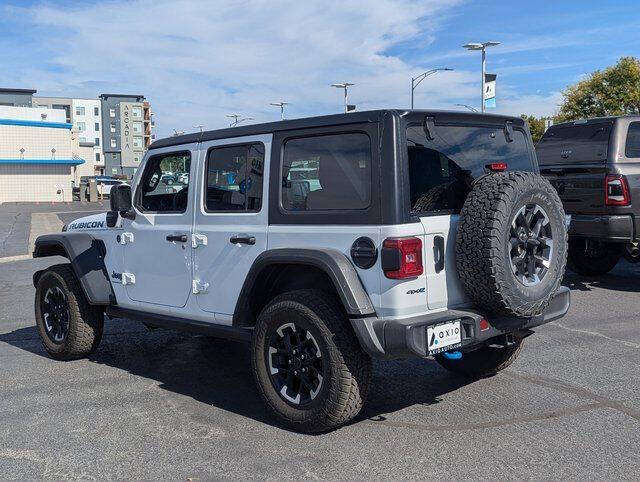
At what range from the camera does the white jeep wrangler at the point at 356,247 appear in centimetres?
395

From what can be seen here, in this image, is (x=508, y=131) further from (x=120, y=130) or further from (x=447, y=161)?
(x=120, y=130)

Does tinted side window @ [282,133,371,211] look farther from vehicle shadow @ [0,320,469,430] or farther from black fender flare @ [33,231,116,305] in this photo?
black fender flare @ [33,231,116,305]

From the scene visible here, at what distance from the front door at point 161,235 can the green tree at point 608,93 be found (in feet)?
102

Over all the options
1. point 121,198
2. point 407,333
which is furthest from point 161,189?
point 407,333

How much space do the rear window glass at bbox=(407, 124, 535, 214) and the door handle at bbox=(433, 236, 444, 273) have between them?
0.57ft

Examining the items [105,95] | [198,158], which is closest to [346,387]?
[198,158]

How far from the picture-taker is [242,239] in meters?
4.63

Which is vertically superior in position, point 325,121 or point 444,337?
point 325,121

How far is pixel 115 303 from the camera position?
19.3 ft

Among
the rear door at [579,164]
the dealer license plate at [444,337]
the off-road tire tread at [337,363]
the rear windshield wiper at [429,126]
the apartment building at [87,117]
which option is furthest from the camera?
the apartment building at [87,117]

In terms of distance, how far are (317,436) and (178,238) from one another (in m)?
1.82

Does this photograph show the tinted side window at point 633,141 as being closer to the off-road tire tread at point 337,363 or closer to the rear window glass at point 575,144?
the rear window glass at point 575,144

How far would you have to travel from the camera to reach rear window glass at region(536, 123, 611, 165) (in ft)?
28.3

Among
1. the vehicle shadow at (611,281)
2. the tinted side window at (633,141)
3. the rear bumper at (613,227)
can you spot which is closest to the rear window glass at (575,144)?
the tinted side window at (633,141)
